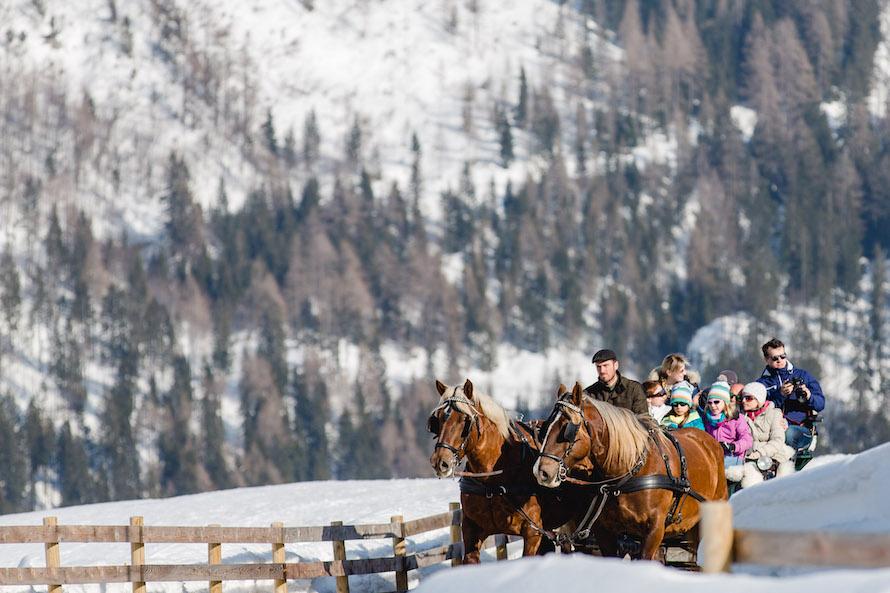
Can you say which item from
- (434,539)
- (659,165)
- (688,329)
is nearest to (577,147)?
(659,165)

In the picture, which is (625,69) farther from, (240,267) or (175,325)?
(175,325)

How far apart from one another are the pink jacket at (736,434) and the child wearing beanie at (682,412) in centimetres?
20

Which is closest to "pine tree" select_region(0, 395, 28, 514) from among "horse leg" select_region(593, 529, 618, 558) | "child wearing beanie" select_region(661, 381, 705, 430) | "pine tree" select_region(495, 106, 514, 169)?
"pine tree" select_region(495, 106, 514, 169)

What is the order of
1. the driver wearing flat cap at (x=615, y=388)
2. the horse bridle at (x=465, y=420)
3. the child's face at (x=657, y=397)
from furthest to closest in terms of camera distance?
the child's face at (x=657, y=397), the driver wearing flat cap at (x=615, y=388), the horse bridle at (x=465, y=420)

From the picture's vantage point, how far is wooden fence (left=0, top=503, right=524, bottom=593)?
16.7 m

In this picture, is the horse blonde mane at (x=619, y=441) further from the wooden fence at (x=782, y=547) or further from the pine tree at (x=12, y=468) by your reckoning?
the pine tree at (x=12, y=468)

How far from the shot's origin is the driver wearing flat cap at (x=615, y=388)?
1429cm

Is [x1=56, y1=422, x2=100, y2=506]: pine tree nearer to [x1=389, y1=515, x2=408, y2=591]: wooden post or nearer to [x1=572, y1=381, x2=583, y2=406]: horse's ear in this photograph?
[x1=389, y1=515, x2=408, y2=591]: wooden post

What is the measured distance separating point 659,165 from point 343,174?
1280 inches

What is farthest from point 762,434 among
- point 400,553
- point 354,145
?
point 354,145

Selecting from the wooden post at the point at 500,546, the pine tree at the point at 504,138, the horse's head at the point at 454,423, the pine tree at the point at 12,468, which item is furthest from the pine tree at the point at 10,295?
the horse's head at the point at 454,423

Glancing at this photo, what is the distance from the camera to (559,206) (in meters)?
168

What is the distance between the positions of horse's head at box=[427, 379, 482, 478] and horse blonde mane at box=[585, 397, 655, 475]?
4.55ft

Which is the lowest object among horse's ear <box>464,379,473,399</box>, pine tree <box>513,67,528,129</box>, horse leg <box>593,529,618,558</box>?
horse leg <box>593,529,618,558</box>
